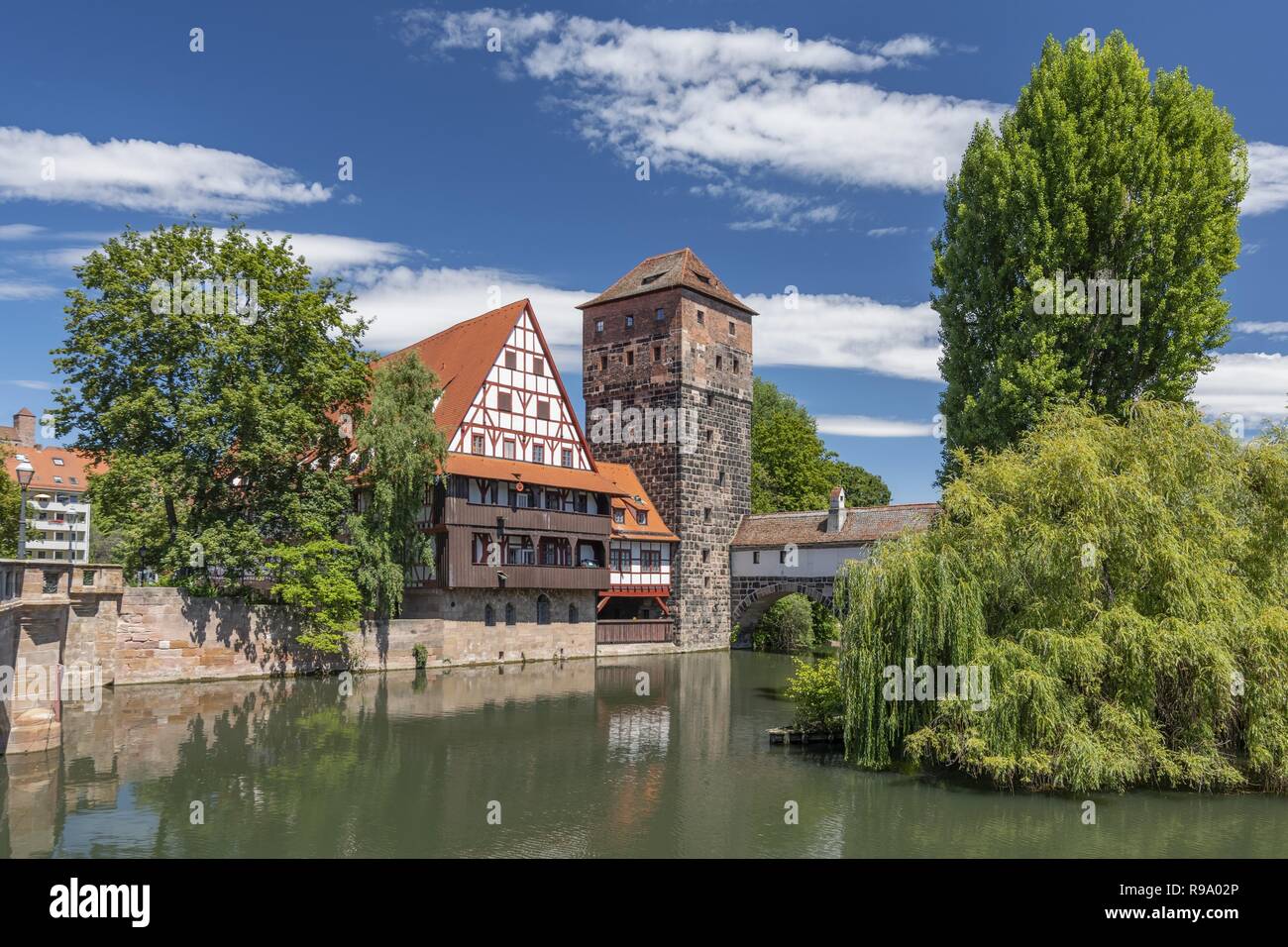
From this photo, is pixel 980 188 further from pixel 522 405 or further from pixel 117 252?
pixel 117 252

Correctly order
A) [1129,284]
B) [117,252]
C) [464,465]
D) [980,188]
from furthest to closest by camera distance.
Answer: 1. [464,465]
2. [117,252]
3. [980,188]
4. [1129,284]

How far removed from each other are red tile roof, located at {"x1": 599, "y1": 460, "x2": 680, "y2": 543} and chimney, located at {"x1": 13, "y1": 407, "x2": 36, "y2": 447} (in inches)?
1857

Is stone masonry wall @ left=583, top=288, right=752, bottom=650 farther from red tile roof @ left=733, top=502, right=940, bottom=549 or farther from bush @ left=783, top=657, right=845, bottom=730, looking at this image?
bush @ left=783, top=657, right=845, bottom=730

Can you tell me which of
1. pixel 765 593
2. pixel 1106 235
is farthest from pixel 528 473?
pixel 1106 235

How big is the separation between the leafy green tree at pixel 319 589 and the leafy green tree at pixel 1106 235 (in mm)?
18895

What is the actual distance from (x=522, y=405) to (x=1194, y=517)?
26.6 m

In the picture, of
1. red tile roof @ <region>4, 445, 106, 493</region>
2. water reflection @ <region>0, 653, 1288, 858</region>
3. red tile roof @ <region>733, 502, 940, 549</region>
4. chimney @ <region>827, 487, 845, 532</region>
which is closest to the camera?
water reflection @ <region>0, 653, 1288, 858</region>

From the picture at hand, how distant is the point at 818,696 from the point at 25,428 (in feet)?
231


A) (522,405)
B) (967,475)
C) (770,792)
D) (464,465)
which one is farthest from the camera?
(522,405)

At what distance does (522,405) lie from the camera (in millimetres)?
38094

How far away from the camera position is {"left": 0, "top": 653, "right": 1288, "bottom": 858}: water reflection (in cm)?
1246

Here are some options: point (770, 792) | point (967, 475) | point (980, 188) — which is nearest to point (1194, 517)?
point (967, 475)

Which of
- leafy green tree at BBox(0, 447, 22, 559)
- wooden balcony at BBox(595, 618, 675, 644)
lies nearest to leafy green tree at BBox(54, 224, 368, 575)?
leafy green tree at BBox(0, 447, 22, 559)

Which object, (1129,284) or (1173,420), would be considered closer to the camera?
(1173,420)
